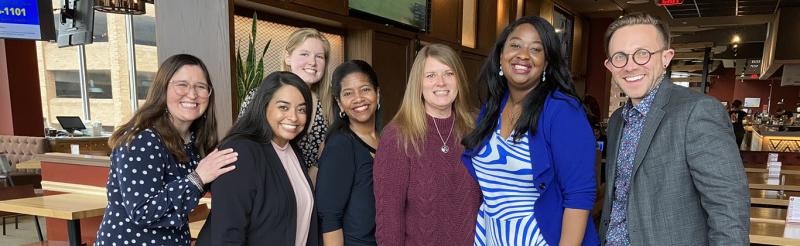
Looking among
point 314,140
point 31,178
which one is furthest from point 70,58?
point 314,140

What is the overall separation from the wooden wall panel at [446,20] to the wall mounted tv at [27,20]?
180 inches

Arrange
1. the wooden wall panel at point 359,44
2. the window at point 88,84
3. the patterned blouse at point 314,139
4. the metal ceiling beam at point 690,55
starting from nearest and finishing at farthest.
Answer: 1. the patterned blouse at point 314,139
2. the wooden wall panel at point 359,44
3. the window at point 88,84
4. the metal ceiling beam at point 690,55

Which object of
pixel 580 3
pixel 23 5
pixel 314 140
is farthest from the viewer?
pixel 580 3

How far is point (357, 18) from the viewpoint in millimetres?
4020

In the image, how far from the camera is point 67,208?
2818 millimetres

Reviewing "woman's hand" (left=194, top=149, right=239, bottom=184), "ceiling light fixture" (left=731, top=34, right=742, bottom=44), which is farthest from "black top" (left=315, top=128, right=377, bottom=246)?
"ceiling light fixture" (left=731, top=34, right=742, bottom=44)

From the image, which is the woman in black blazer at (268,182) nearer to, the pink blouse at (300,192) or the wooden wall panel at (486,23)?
the pink blouse at (300,192)

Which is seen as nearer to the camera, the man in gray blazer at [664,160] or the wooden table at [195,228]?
the man in gray blazer at [664,160]

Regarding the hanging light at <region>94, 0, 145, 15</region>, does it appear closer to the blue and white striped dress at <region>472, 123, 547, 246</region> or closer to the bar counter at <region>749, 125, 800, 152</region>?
the blue and white striped dress at <region>472, 123, 547, 246</region>

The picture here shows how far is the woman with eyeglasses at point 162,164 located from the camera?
4.93 ft

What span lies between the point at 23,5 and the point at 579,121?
6.39 metres

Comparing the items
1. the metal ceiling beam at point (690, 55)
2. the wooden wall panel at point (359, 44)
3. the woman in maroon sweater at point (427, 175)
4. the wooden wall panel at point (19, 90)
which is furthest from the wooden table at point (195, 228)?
the metal ceiling beam at point (690, 55)

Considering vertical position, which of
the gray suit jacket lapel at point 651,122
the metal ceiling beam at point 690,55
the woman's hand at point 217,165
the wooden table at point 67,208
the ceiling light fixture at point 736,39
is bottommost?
the wooden table at point 67,208

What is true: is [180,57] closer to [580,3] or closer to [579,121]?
[579,121]
